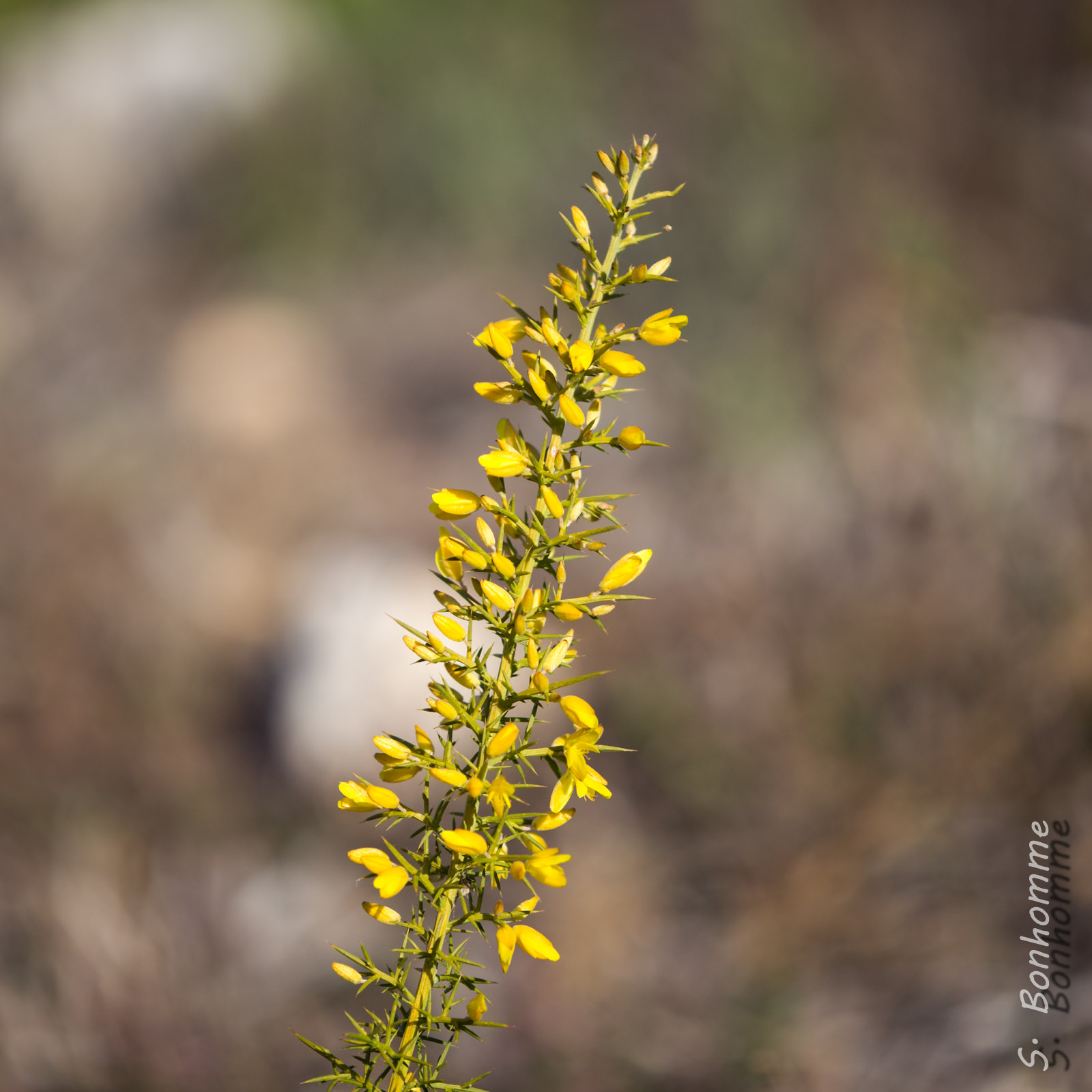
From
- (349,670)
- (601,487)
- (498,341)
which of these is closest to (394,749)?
(498,341)

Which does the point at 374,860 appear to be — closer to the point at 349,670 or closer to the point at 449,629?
the point at 449,629

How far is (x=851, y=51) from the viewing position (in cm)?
504

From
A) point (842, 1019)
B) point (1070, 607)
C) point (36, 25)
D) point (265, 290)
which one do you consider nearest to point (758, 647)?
point (1070, 607)

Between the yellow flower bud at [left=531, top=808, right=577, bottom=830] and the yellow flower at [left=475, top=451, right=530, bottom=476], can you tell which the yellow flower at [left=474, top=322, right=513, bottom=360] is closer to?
the yellow flower at [left=475, top=451, right=530, bottom=476]

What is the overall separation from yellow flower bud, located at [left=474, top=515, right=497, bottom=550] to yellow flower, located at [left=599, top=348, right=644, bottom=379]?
7.2 inches

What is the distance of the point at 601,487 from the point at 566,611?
128 inches

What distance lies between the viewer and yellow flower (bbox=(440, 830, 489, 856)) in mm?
610

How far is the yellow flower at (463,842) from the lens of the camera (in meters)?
0.61

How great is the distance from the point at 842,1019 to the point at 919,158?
4.76 metres

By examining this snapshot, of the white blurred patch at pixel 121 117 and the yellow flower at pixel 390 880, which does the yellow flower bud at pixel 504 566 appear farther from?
the white blurred patch at pixel 121 117

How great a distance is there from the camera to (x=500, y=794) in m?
0.65

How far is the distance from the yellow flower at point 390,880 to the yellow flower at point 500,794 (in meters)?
0.09

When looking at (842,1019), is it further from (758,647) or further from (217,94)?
(217,94)

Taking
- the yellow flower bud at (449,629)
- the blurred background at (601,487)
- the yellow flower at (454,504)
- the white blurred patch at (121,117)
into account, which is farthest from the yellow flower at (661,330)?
the white blurred patch at (121,117)
